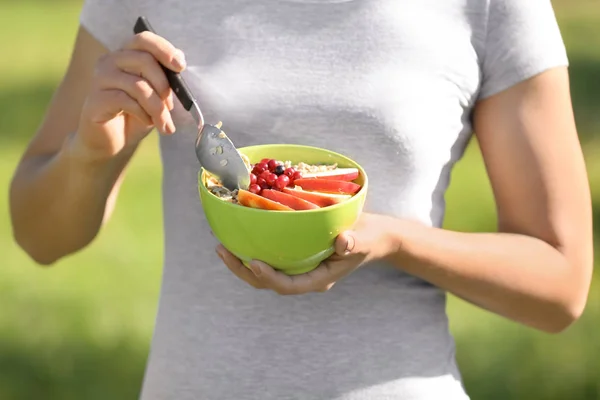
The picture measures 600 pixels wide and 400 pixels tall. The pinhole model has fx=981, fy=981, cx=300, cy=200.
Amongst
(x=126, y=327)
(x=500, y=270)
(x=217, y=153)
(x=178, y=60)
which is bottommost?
(x=126, y=327)

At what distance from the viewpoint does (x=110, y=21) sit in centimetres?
153

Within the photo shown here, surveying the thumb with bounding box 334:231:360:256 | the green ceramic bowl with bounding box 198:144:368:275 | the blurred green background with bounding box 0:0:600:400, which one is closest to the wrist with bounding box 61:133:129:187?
the green ceramic bowl with bounding box 198:144:368:275

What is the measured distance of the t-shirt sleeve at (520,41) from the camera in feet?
4.68

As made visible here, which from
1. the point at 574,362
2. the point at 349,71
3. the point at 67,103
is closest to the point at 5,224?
the point at 574,362

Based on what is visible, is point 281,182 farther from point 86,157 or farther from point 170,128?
point 86,157

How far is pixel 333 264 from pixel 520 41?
1.44ft

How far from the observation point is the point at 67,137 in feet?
5.17

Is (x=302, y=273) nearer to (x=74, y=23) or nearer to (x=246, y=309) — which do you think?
(x=246, y=309)

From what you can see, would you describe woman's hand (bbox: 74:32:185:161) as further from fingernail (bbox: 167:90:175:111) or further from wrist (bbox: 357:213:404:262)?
wrist (bbox: 357:213:404:262)

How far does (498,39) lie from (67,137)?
0.69 metres

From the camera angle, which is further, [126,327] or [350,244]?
[126,327]

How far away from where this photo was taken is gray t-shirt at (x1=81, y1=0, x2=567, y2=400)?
4.72ft

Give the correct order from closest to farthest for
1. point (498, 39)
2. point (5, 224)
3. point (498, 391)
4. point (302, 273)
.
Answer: point (302, 273)
point (498, 39)
point (498, 391)
point (5, 224)

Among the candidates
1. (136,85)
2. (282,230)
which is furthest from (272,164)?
(136,85)
